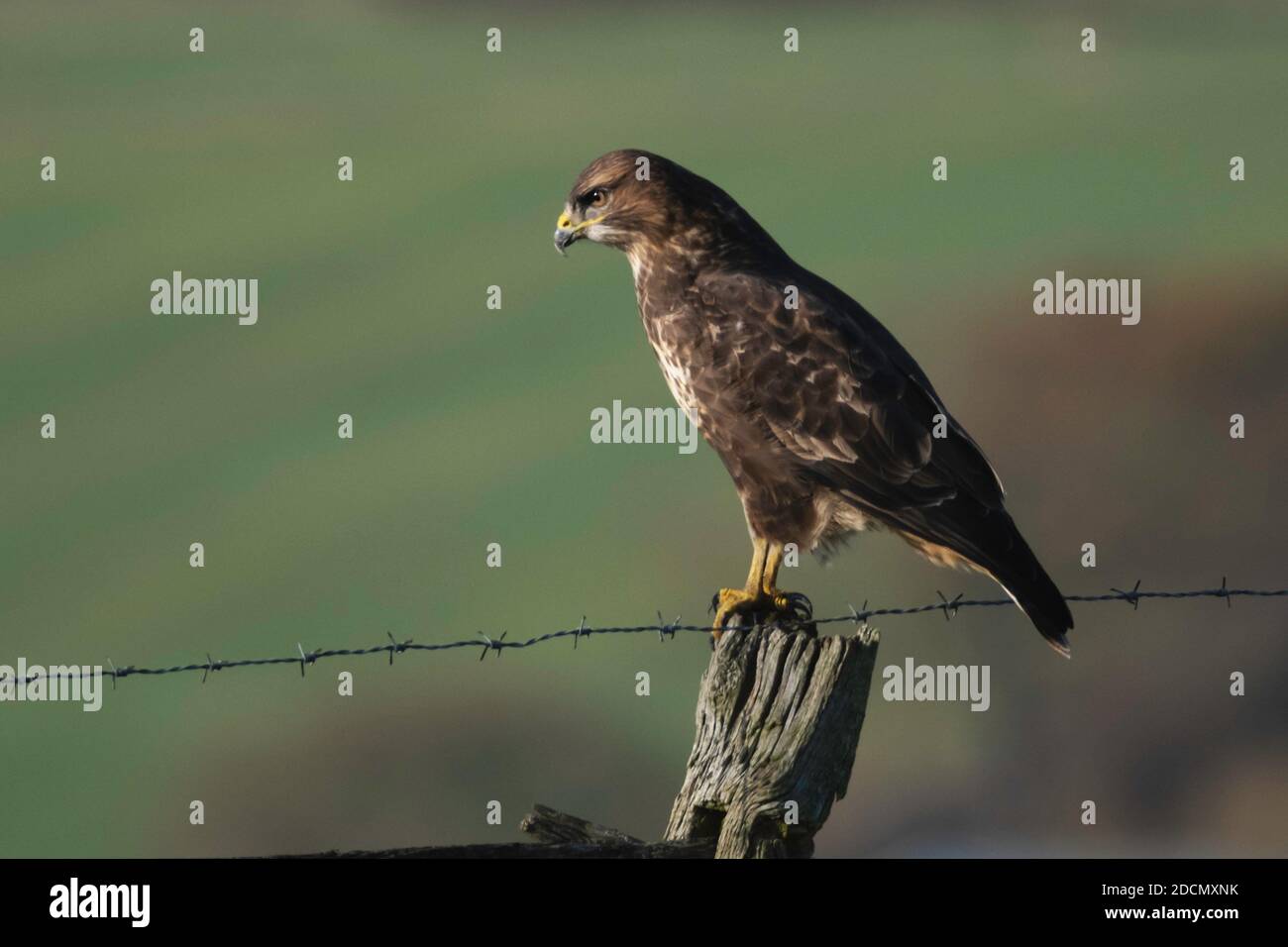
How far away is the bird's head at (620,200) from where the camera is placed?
692 centimetres

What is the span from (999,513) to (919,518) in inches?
12.4

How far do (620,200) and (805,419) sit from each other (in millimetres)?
1488

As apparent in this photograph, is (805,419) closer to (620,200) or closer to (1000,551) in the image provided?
(1000,551)

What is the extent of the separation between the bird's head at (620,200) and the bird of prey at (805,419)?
0.05 metres

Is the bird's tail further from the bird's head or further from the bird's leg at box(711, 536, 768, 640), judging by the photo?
the bird's head

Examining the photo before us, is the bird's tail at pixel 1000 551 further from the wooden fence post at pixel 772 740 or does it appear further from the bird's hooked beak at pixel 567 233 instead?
the bird's hooked beak at pixel 567 233

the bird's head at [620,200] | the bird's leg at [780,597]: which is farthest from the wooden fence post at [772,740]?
the bird's head at [620,200]

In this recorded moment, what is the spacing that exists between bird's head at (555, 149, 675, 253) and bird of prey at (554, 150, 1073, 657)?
0.16ft

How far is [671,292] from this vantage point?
22.2 ft

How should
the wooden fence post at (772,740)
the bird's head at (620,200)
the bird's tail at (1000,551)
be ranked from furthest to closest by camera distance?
the bird's head at (620,200) → the bird's tail at (1000,551) → the wooden fence post at (772,740)

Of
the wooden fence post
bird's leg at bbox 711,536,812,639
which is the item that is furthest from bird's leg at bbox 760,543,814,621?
the wooden fence post

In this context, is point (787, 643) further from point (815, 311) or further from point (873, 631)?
point (815, 311)

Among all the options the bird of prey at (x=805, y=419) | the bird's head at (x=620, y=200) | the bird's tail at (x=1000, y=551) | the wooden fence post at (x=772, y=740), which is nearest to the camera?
the wooden fence post at (x=772, y=740)
